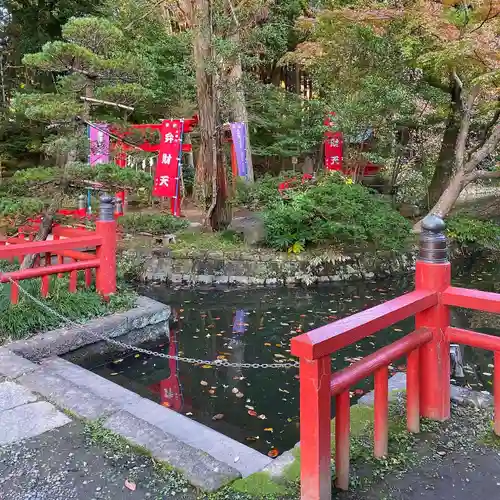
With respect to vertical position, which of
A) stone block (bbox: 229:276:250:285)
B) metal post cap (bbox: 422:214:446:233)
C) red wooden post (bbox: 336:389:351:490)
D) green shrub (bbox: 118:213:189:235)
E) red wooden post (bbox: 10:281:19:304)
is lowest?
stone block (bbox: 229:276:250:285)

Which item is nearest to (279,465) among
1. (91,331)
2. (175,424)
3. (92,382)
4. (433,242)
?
(175,424)

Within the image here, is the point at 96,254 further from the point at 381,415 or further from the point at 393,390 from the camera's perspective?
the point at 381,415

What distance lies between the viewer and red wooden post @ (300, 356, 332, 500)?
6.63 ft

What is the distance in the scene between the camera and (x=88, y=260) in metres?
5.48

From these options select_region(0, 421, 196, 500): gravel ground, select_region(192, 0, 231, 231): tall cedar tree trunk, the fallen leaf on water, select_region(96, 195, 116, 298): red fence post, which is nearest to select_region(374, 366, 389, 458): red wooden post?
select_region(0, 421, 196, 500): gravel ground

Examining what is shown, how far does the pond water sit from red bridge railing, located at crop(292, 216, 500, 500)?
133 cm

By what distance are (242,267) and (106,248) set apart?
4.04m

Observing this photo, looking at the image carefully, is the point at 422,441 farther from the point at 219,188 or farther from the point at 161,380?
the point at 219,188

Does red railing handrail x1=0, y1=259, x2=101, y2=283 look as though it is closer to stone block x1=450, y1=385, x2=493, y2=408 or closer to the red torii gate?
the red torii gate

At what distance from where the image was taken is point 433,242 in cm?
277

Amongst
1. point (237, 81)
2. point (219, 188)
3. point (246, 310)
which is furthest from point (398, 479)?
point (237, 81)

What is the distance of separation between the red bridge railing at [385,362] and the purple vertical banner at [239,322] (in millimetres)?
3908

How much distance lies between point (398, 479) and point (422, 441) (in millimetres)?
389

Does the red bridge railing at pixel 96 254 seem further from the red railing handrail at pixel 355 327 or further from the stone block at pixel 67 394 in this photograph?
the red railing handrail at pixel 355 327
